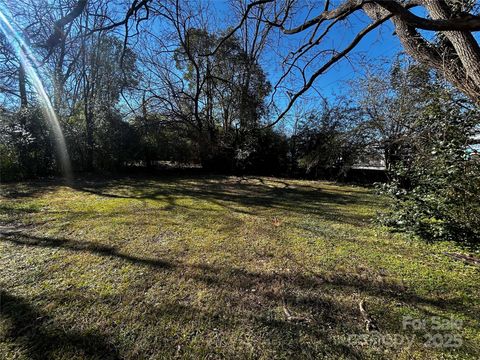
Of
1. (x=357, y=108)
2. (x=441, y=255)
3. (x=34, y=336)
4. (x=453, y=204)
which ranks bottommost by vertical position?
(x=34, y=336)

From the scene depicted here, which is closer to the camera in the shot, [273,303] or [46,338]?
[46,338]

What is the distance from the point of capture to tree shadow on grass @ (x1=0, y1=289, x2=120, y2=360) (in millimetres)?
1262

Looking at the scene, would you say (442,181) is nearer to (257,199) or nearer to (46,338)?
(257,199)

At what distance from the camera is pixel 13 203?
423 centimetres

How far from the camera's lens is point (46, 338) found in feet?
4.41

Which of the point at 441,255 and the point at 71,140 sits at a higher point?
the point at 71,140

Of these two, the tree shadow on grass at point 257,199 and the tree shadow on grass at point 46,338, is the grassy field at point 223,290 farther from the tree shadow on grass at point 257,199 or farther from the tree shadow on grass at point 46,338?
the tree shadow on grass at point 257,199

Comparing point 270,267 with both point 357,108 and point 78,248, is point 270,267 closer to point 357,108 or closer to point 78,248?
point 78,248

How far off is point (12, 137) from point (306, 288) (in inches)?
347

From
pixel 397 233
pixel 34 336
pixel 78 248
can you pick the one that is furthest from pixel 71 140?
pixel 397 233

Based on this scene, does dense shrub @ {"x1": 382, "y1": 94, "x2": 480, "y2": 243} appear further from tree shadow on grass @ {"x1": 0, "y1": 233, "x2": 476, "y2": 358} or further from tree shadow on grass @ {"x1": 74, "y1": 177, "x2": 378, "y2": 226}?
tree shadow on grass @ {"x1": 0, "y1": 233, "x2": 476, "y2": 358}

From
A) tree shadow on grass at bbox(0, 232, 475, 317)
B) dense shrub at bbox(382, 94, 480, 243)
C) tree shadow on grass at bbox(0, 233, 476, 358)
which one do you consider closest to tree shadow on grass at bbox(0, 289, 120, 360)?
tree shadow on grass at bbox(0, 233, 476, 358)

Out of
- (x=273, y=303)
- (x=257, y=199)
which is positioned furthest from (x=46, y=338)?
(x=257, y=199)

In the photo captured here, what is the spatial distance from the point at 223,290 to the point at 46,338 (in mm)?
1167
